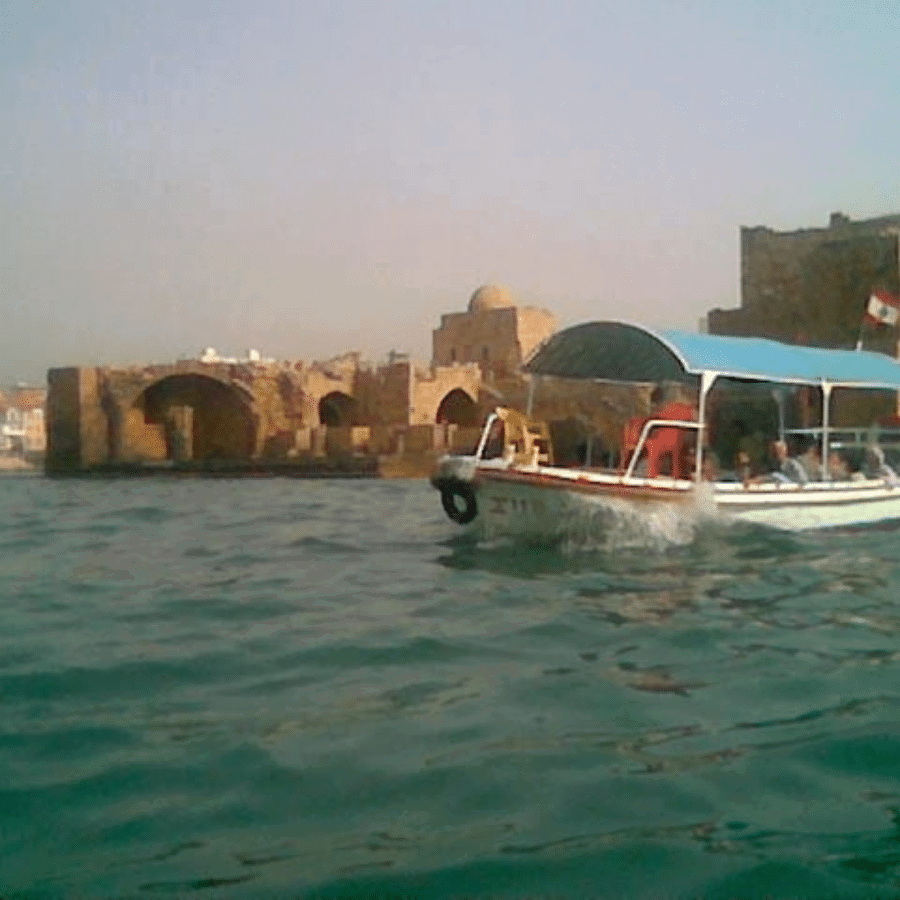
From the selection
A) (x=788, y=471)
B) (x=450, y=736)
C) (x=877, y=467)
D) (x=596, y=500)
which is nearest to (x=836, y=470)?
(x=788, y=471)

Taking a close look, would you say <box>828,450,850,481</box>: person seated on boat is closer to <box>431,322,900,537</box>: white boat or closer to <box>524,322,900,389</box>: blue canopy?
<box>431,322,900,537</box>: white boat

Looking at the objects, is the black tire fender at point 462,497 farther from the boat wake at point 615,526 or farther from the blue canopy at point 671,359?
the blue canopy at point 671,359

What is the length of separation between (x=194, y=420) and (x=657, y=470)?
3160 cm

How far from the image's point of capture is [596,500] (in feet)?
37.8

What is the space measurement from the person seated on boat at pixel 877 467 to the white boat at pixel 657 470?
47mm

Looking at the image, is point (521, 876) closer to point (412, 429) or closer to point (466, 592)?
point (466, 592)

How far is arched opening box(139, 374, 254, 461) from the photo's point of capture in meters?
39.2

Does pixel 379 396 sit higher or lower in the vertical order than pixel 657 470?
higher

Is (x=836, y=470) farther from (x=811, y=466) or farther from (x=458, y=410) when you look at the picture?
(x=458, y=410)

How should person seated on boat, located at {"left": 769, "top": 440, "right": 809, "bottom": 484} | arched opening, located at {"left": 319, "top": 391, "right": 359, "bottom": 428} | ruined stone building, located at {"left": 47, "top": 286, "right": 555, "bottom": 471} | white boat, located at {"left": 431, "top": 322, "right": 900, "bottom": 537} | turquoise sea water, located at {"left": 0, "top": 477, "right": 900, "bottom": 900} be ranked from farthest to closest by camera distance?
A: arched opening, located at {"left": 319, "top": 391, "right": 359, "bottom": 428}
ruined stone building, located at {"left": 47, "top": 286, "right": 555, "bottom": 471}
person seated on boat, located at {"left": 769, "top": 440, "right": 809, "bottom": 484}
white boat, located at {"left": 431, "top": 322, "right": 900, "bottom": 537}
turquoise sea water, located at {"left": 0, "top": 477, "right": 900, "bottom": 900}

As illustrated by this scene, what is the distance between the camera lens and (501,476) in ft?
39.3

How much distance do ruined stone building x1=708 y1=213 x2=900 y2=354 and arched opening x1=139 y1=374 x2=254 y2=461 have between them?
16904 mm

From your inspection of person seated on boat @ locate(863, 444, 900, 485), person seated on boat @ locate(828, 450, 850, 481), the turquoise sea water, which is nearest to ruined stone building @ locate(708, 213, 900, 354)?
person seated on boat @ locate(863, 444, 900, 485)

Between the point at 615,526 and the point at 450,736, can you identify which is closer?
the point at 450,736
